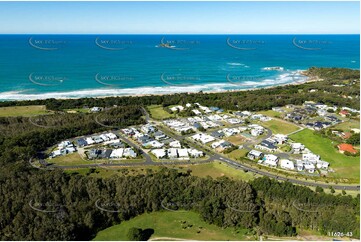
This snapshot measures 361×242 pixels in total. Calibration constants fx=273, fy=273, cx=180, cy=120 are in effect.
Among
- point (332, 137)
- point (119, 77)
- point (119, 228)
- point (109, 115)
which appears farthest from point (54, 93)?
point (332, 137)

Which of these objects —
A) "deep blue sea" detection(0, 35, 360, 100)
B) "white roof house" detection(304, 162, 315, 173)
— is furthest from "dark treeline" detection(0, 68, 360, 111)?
"white roof house" detection(304, 162, 315, 173)

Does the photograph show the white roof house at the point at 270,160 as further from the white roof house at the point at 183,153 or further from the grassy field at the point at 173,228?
the grassy field at the point at 173,228

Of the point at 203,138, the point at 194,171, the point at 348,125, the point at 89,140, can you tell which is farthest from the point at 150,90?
the point at 348,125

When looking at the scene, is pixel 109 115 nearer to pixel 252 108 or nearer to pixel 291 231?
pixel 252 108

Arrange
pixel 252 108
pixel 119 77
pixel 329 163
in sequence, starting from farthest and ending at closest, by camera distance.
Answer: pixel 119 77
pixel 252 108
pixel 329 163

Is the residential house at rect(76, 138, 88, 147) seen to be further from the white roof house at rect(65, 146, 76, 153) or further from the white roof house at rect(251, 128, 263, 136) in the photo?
the white roof house at rect(251, 128, 263, 136)
